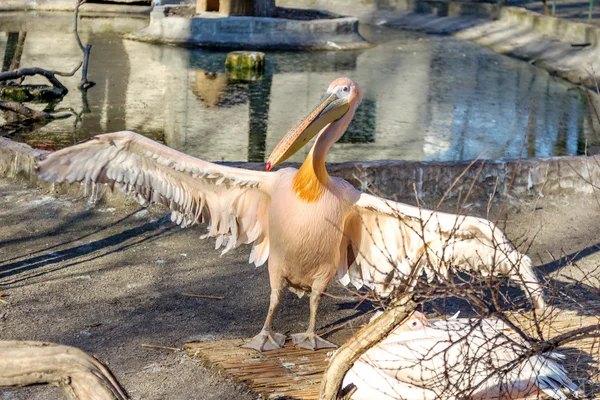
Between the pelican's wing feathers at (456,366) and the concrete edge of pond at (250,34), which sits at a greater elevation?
the concrete edge of pond at (250,34)

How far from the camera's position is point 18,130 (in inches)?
372

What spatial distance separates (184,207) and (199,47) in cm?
1078

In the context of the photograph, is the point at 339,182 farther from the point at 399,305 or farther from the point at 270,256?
the point at 399,305

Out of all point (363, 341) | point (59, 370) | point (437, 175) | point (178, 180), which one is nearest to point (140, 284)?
point (178, 180)

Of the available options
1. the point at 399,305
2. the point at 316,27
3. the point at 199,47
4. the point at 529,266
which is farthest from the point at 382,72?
the point at 399,305

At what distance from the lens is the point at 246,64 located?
13.2 m

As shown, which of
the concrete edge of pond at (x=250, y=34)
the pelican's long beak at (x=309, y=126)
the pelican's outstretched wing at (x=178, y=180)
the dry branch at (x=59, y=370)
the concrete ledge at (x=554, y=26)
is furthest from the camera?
the concrete edge of pond at (x=250, y=34)

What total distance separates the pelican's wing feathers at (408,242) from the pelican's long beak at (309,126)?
1.26ft

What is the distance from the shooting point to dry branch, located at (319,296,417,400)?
9.11 feet

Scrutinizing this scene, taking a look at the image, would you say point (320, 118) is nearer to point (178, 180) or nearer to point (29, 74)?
point (178, 180)

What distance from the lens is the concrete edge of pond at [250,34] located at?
15.5m

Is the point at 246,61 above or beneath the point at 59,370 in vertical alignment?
beneath

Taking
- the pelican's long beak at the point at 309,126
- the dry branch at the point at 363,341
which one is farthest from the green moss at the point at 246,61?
the dry branch at the point at 363,341

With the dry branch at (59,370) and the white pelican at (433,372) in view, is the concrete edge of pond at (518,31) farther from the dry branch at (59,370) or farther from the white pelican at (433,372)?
the dry branch at (59,370)
